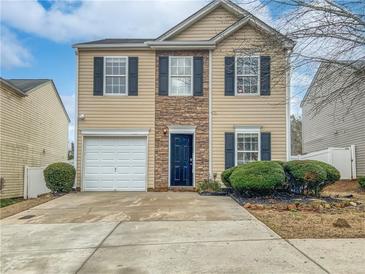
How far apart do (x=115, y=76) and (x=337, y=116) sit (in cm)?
1234

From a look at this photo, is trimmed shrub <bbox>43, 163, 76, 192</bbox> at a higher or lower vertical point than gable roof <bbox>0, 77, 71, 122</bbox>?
lower

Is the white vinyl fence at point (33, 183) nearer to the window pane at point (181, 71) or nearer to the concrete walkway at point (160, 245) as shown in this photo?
the concrete walkway at point (160, 245)

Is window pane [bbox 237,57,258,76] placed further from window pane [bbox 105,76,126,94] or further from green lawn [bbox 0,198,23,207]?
green lawn [bbox 0,198,23,207]

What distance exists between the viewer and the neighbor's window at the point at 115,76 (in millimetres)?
15328

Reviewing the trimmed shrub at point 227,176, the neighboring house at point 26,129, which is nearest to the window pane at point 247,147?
the trimmed shrub at point 227,176

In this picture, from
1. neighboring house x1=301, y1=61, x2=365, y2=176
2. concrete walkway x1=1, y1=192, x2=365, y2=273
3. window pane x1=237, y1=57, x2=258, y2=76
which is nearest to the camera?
concrete walkway x1=1, y1=192, x2=365, y2=273

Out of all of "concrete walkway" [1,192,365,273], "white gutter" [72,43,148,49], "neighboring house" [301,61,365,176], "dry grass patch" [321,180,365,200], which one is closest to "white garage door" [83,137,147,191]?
"white gutter" [72,43,148,49]

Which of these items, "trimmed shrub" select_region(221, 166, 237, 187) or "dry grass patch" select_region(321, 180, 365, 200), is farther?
"dry grass patch" select_region(321, 180, 365, 200)

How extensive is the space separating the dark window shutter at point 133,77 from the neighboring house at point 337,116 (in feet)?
21.6

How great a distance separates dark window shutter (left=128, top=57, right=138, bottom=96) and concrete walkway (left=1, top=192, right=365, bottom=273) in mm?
6377

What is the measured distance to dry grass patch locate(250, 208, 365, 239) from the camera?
700cm

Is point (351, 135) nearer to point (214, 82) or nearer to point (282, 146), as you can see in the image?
point (282, 146)

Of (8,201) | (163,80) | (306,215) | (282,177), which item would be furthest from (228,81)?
(8,201)

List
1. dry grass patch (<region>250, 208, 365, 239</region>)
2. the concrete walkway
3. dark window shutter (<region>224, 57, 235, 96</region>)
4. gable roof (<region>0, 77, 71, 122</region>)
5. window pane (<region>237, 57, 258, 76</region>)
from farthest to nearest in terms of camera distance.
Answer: dark window shutter (<region>224, 57, 235, 96</region>) → gable roof (<region>0, 77, 71, 122</region>) → window pane (<region>237, 57, 258, 76</region>) → dry grass patch (<region>250, 208, 365, 239</region>) → the concrete walkway
